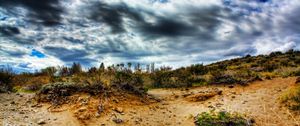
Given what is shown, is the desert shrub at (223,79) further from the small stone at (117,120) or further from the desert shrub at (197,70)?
the small stone at (117,120)

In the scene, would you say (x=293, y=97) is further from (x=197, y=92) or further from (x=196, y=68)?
(x=196, y=68)

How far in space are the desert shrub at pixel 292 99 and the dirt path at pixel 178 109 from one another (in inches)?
11.0

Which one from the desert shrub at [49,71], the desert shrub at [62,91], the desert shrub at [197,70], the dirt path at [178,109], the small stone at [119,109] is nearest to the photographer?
the dirt path at [178,109]

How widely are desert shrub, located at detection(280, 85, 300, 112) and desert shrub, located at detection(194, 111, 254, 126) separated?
1.97m

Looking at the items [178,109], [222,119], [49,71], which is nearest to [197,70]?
[178,109]

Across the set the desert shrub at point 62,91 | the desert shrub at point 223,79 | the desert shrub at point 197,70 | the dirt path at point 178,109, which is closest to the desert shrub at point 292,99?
the dirt path at point 178,109

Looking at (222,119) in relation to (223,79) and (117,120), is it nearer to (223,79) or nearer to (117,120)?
(117,120)

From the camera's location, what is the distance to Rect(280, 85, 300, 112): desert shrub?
504 inches

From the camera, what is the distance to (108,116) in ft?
40.7

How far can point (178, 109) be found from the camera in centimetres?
1446

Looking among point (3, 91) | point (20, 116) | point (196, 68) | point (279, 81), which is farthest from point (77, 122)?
point (196, 68)

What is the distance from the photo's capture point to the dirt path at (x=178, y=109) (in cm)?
1159

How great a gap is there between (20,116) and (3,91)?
3995 mm

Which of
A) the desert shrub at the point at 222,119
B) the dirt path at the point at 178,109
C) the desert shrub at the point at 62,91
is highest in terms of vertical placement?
the desert shrub at the point at 62,91
